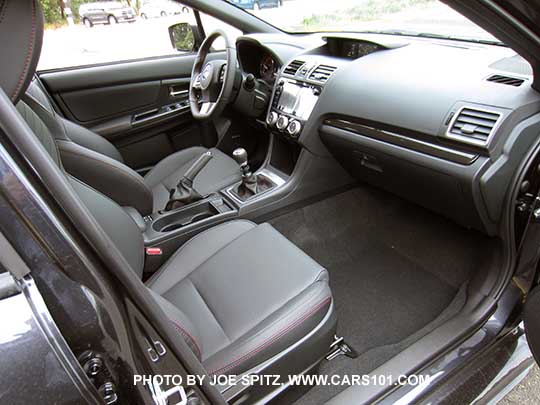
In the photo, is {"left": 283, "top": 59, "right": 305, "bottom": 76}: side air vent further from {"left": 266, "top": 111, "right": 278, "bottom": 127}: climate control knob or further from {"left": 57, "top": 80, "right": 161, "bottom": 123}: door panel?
{"left": 57, "top": 80, "right": 161, "bottom": 123}: door panel

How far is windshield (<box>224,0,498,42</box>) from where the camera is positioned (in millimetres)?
1425

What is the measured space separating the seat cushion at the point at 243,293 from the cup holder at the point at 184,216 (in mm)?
253

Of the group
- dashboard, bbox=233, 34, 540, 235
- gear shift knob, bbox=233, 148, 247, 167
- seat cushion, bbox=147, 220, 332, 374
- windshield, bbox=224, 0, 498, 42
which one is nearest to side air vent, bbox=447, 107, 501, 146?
dashboard, bbox=233, 34, 540, 235

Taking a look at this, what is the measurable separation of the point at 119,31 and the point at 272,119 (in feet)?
3.28

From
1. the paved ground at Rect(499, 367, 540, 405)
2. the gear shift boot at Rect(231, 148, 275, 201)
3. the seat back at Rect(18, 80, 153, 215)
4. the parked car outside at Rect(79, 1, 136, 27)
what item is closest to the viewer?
the seat back at Rect(18, 80, 153, 215)

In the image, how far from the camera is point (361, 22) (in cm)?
182

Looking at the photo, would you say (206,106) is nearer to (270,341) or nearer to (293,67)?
(293,67)

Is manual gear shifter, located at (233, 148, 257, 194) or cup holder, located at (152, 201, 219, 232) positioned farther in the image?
manual gear shifter, located at (233, 148, 257, 194)

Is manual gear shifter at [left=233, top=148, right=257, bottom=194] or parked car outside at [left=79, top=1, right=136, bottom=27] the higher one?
parked car outside at [left=79, top=1, right=136, bottom=27]

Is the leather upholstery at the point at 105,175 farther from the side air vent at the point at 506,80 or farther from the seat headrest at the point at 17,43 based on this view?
the side air vent at the point at 506,80

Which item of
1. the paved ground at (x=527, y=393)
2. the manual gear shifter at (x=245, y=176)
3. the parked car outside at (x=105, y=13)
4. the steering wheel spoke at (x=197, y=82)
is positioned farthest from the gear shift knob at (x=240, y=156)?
the paved ground at (x=527, y=393)

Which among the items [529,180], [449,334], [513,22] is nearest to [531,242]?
[529,180]

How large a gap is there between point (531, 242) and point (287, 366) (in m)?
0.84

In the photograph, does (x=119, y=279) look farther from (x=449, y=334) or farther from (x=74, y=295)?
(x=449, y=334)
